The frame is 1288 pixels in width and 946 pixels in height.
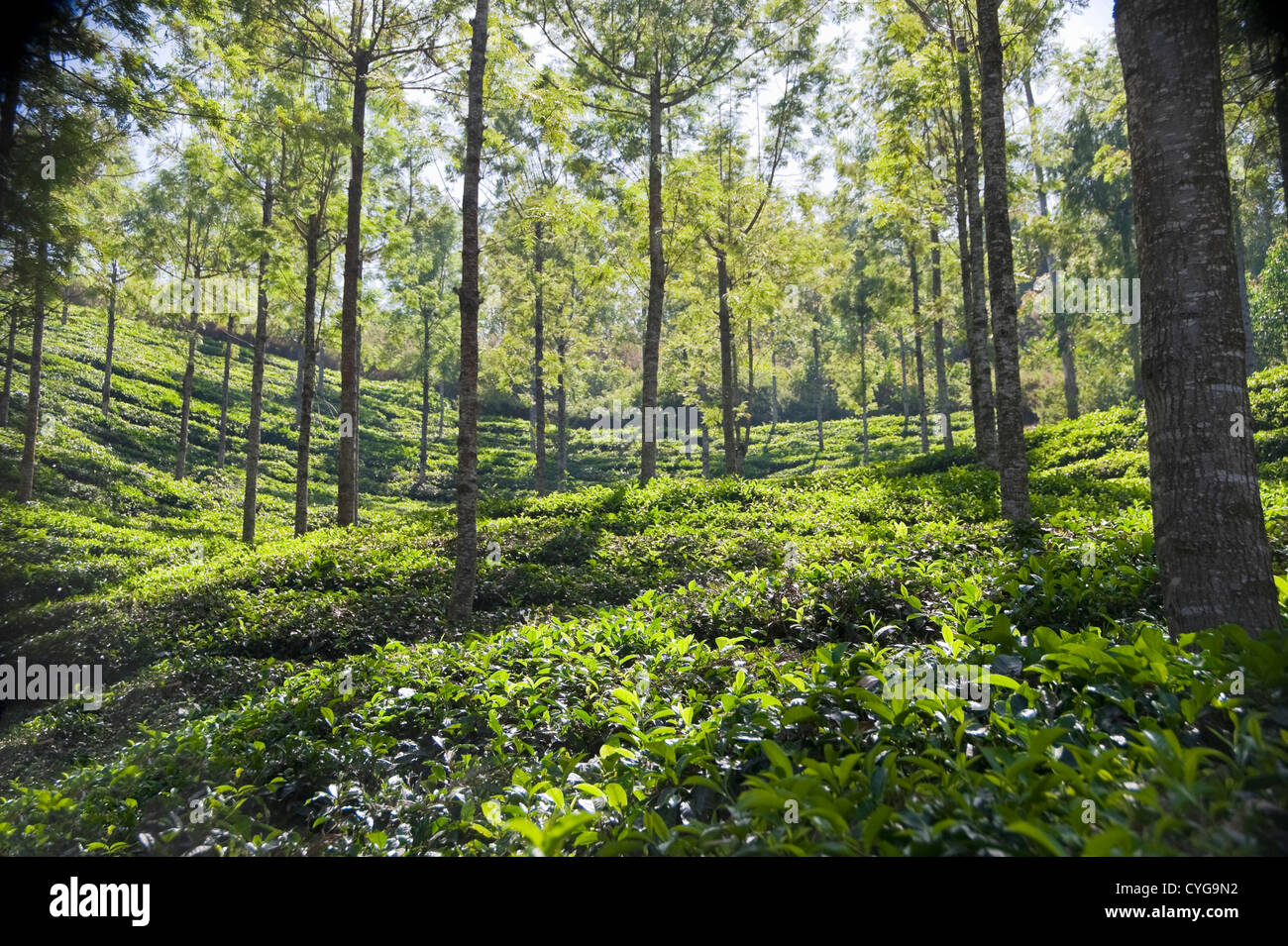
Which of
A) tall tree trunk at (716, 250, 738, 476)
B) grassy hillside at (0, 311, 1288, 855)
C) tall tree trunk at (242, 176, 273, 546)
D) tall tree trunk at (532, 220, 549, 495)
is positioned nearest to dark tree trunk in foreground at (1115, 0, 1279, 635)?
grassy hillside at (0, 311, 1288, 855)

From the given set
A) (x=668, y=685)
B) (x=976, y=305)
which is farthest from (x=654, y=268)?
(x=668, y=685)

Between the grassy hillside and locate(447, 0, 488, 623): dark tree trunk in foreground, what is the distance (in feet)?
2.57

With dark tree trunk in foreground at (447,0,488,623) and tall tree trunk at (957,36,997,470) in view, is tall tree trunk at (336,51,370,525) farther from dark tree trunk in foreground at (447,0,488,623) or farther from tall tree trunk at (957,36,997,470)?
tall tree trunk at (957,36,997,470)

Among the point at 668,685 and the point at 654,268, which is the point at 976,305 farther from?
the point at 668,685

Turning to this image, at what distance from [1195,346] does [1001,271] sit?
5.22 m

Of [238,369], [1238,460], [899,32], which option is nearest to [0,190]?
[1238,460]

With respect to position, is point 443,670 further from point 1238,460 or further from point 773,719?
point 1238,460

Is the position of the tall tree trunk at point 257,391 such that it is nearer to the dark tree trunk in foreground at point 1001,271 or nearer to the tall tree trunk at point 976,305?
the dark tree trunk in foreground at point 1001,271

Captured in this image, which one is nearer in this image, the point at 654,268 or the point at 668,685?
the point at 668,685

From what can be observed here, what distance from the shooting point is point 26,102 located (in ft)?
27.9

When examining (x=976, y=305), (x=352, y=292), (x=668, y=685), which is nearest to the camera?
(x=668, y=685)

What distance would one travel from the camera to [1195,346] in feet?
12.1

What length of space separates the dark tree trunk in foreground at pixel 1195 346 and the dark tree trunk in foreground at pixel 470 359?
6.94 meters
